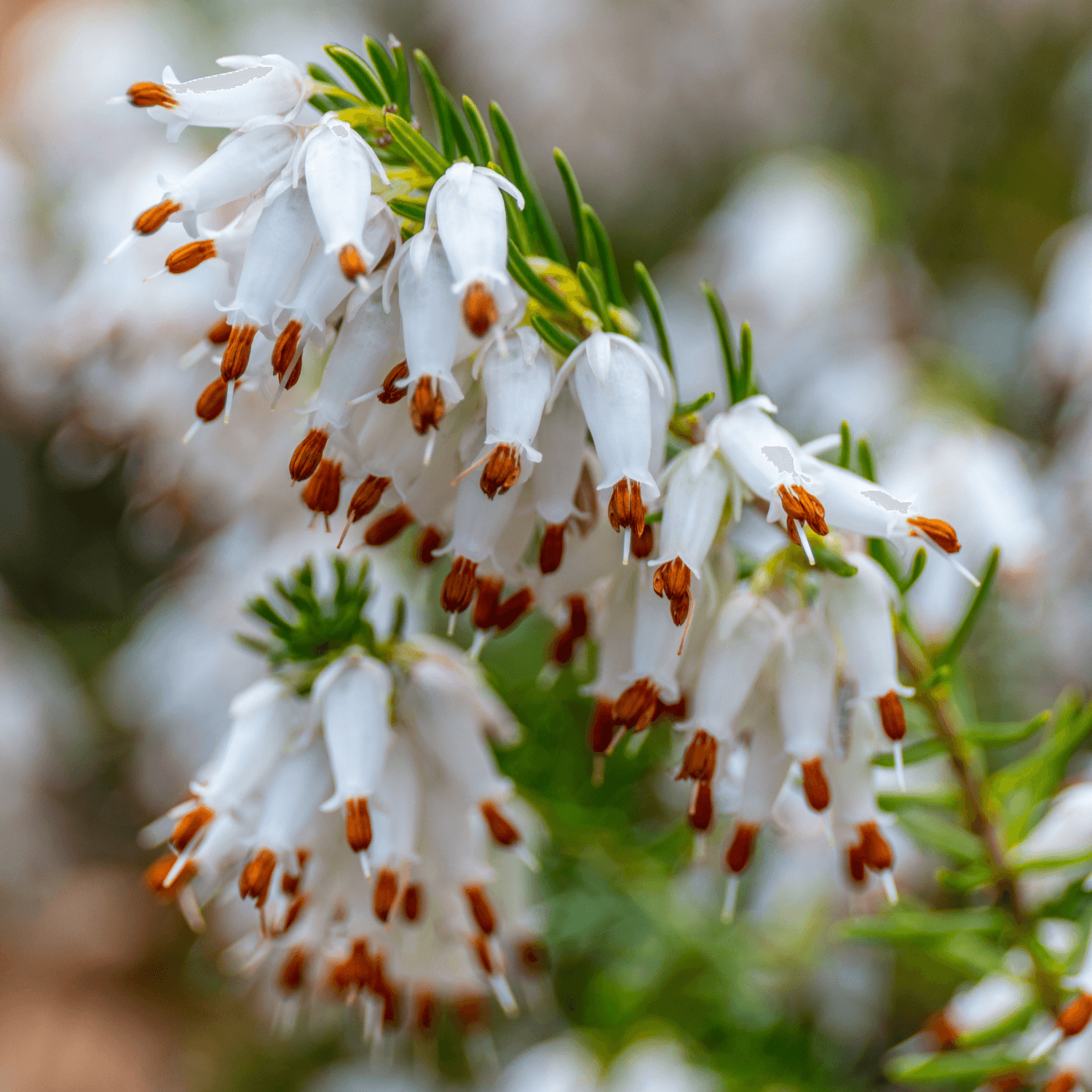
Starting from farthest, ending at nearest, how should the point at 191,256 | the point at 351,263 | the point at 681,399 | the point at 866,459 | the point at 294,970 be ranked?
the point at 681,399, the point at 294,970, the point at 866,459, the point at 191,256, the point at 351,263

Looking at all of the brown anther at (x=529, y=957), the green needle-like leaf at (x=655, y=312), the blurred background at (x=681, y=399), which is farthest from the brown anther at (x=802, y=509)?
the blurred background at (x=681, y=399)

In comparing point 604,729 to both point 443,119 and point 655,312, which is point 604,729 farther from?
point 443,119

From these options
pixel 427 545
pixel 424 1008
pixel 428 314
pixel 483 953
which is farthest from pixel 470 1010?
pixel 428 314

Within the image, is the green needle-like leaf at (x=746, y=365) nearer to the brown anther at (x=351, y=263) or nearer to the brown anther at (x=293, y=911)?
the brown anther at (x=351, y=263)

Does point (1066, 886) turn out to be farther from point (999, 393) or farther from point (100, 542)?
point (100, 542)

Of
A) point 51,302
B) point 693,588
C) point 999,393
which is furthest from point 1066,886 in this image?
point 51,302

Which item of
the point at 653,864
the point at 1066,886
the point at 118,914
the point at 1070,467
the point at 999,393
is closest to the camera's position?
the point at 1066,886

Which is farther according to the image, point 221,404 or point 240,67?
point 221,404
